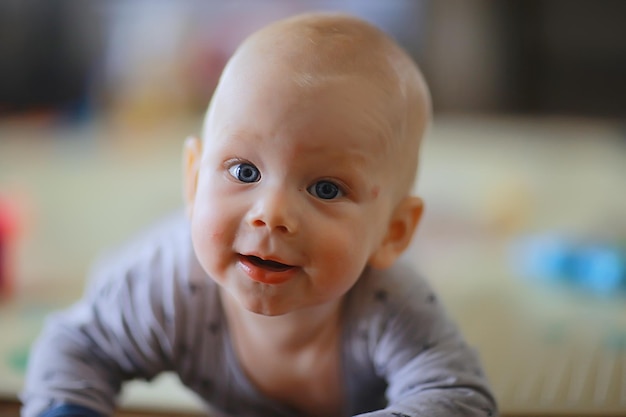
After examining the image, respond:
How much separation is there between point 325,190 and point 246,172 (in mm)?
51

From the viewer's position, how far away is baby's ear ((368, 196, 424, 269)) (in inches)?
23.8

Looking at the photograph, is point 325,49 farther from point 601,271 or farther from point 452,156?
point 452,156

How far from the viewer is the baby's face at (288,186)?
1.69ft

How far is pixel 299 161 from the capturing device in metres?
0.52

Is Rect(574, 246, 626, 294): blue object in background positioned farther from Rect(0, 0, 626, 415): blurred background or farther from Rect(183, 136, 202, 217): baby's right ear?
Rect(183, 136, 202, 217): baby's right ear

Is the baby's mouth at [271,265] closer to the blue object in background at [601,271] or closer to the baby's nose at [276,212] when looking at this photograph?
the baby's nose at [276,212]

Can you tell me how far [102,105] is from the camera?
7.80ft

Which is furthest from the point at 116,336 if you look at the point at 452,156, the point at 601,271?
the point at 452,156

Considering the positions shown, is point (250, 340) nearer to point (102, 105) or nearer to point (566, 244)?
point (566, 244)

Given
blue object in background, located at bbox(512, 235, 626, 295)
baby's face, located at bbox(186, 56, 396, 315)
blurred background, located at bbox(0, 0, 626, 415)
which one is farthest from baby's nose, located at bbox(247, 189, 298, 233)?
blue object in background, located at bbox(512, 235, 626, 295)

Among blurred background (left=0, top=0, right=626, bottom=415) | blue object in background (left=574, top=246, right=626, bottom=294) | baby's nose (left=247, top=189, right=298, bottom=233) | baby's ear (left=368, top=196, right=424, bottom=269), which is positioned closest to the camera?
baby's nose (left=247, top=189, right=298, bottom=233)

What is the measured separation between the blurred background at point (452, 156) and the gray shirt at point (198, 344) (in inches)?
4.5

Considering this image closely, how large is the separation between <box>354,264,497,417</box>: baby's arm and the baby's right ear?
164mm

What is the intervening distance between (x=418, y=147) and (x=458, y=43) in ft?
7.25
